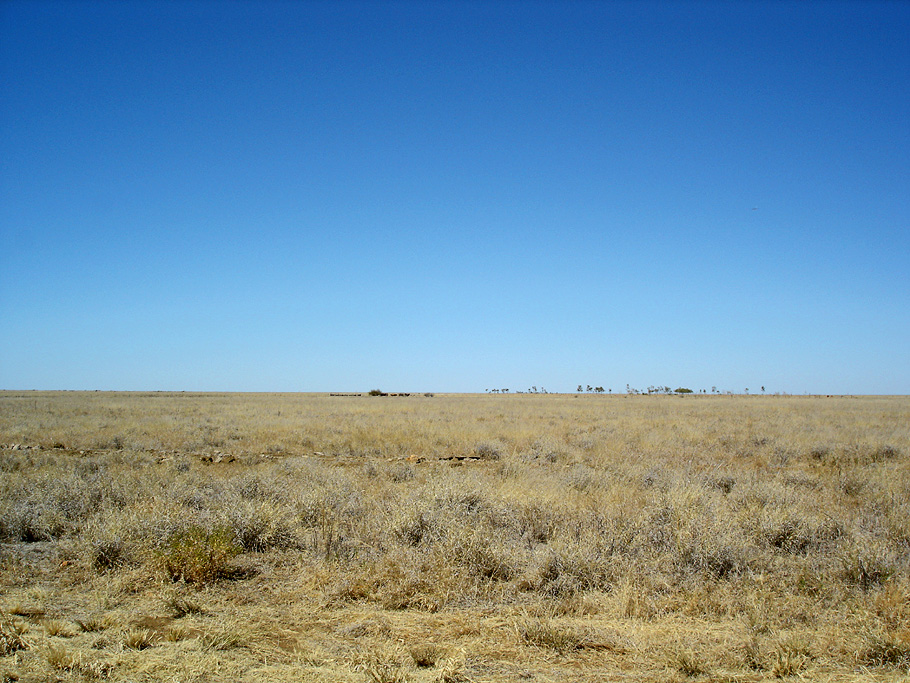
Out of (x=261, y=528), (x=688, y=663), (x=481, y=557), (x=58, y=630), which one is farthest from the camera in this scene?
(x=261, y=528)

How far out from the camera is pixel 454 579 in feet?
19.3

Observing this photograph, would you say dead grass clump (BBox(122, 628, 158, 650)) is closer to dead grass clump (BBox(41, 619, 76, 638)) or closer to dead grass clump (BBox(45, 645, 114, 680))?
dead grass clump (BBox(45, 645, 114, 680))

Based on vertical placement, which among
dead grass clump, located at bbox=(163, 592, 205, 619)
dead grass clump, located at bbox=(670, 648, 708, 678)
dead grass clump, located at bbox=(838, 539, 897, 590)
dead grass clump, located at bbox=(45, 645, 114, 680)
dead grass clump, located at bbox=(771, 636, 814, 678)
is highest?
dead grass clump, located at bbox=(838, 539, 897, 590)

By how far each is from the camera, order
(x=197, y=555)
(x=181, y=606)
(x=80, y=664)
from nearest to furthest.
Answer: (x=80, y=664)
(x=181, y=606)
(x=197, y=555)

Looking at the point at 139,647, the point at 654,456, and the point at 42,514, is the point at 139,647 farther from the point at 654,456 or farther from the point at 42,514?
the point at 654,456

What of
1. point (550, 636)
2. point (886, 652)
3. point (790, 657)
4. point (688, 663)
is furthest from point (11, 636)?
point (886, 652)

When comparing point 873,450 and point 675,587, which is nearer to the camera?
point 675,587

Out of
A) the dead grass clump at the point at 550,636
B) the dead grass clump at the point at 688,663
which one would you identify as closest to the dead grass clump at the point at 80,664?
the dead grass clump at the point at 550,636

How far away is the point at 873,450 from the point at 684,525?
1220cm

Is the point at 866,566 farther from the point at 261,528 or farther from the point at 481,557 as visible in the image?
the point at 261,528

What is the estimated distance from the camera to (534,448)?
55.3 feet

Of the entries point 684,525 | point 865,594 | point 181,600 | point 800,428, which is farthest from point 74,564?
point 800,428

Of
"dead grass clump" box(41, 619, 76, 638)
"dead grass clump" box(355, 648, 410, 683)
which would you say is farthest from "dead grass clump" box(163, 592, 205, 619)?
"dead grass clump" box(355, 648, 410, 683)

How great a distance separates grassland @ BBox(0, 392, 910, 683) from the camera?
430cm
